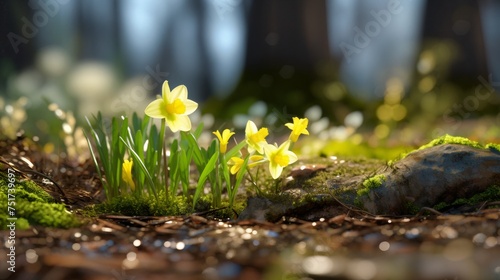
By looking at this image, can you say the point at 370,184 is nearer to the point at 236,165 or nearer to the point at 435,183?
the point at 435,183

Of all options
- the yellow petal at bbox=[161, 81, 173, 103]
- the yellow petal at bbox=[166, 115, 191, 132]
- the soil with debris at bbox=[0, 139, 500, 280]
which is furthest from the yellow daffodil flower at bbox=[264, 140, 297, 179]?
the yellow petal at bbox=[161, 81, 173, 103]

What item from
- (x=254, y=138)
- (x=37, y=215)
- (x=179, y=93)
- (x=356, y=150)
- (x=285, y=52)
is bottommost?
(x=356, y=150)

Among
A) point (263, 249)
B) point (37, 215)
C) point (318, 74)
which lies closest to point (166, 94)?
point (37, 215)

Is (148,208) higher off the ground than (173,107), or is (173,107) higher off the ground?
(173,107)

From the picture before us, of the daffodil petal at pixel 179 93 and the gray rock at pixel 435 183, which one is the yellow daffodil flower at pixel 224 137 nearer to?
the daffodil petal at pixel 179 93

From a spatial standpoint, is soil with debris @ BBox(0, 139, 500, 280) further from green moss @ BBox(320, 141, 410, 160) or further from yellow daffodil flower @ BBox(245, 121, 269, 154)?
green moss @ BBox(320, 141, 410, 160)

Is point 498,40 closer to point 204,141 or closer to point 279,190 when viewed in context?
point 204,141

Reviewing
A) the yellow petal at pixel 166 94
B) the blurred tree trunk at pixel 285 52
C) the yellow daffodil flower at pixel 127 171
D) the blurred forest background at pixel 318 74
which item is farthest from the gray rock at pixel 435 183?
the blurred tree trunk at pixel 285 52

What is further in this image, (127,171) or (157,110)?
(127,171)
